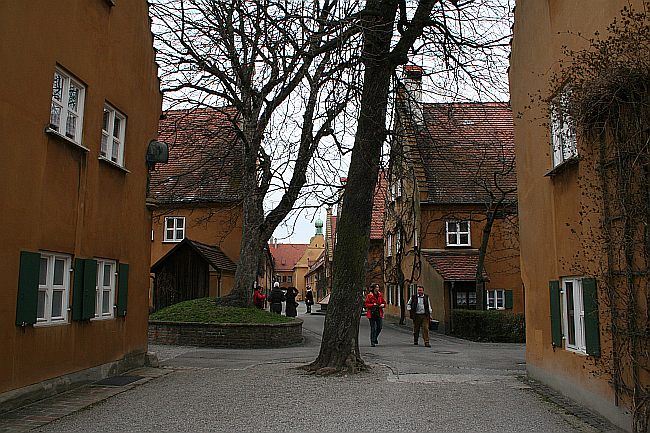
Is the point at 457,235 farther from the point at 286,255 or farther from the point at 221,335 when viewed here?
the point at 286,255

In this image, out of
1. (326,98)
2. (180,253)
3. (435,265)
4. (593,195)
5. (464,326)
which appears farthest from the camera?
(180,253)

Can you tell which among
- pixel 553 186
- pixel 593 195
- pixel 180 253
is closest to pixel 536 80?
pixel 553 186

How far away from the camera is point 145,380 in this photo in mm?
12312

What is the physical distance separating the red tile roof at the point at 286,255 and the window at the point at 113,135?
121 meters

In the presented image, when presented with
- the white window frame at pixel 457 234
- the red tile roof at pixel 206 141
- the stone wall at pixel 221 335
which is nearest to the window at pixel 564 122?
the red tile roof at pixel 206 141

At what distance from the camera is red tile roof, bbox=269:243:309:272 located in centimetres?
13625

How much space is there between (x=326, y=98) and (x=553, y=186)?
4865 millimetres

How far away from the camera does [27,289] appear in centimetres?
920

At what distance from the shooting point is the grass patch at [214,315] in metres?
20.6

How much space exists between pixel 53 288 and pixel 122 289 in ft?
9.02

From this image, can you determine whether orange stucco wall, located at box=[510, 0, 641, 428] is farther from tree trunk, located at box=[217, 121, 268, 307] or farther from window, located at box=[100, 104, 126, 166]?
tree trunk, located at box=[217, 121, 268, 307]

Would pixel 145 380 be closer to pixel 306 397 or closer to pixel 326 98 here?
pixel 306 397

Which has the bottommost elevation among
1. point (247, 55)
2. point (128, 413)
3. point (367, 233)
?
point (128, 413)

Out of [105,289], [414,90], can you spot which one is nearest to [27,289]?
[105,289]
